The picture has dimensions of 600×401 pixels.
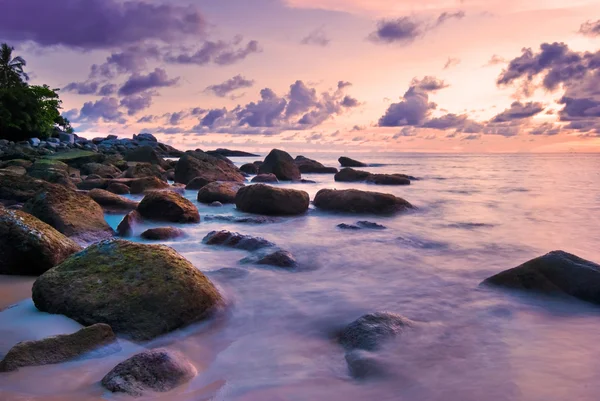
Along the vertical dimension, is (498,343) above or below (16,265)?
below

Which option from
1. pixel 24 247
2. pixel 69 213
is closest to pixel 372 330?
pixel 24 247

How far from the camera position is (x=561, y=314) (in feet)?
13.7

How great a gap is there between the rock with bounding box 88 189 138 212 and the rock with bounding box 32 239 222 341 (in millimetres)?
4984

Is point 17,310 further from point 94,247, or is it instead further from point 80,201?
point 80,201

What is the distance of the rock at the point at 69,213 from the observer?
611cm

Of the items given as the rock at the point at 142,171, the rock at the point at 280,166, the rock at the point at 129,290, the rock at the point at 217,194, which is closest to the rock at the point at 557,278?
the rock at the point at 129,290

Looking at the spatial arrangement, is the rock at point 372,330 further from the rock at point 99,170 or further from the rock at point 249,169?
the rock at point 249,169

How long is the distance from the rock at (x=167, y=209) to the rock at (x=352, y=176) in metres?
13.6

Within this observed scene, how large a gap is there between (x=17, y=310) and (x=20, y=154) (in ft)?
71.4

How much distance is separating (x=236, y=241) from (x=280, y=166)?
46.5ft

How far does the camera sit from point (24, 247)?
457cm

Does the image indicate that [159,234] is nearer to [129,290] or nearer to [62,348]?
[129,290]

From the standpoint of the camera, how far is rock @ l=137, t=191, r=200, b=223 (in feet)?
26.2

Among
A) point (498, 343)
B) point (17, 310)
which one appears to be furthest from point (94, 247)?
point (498, 343)
